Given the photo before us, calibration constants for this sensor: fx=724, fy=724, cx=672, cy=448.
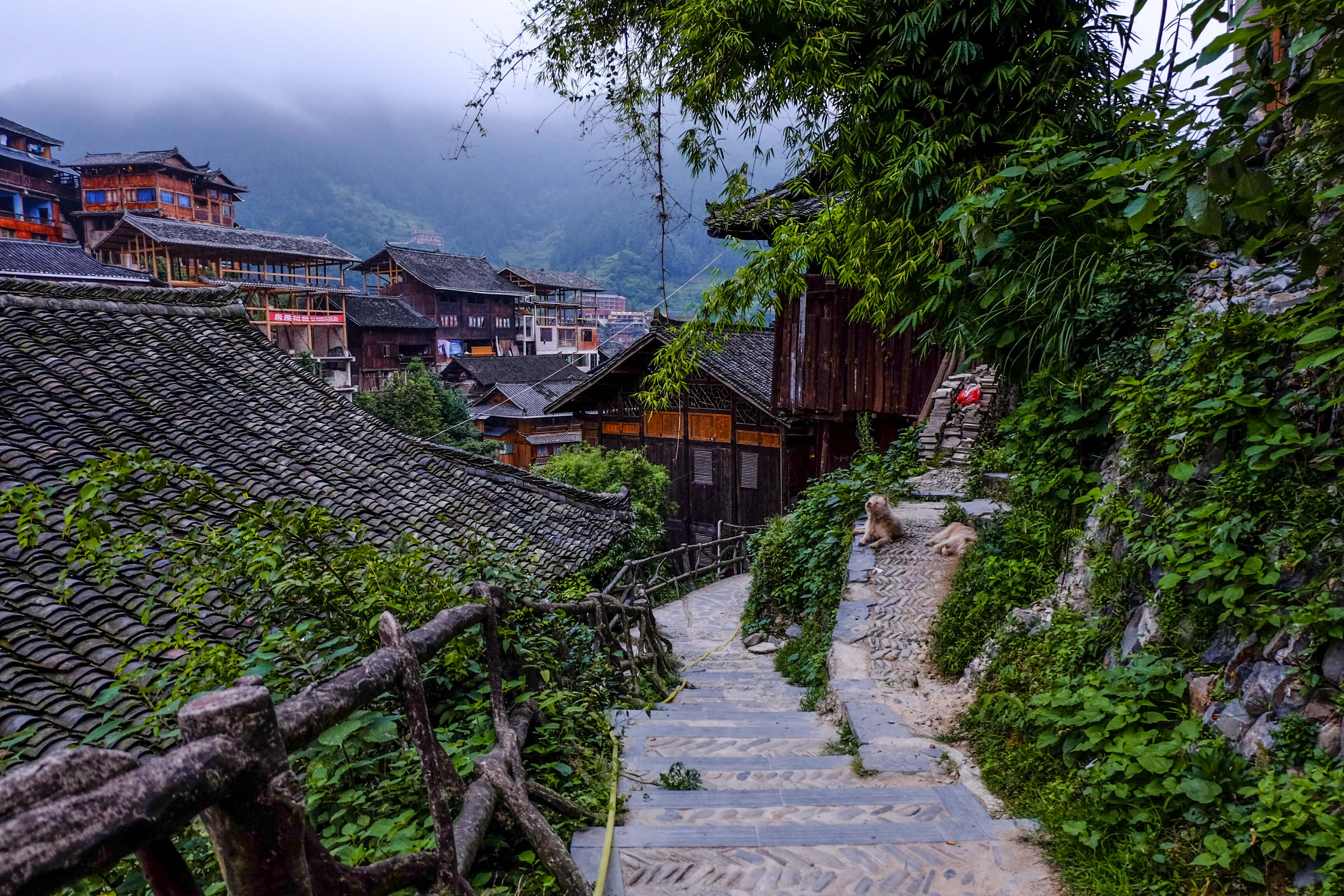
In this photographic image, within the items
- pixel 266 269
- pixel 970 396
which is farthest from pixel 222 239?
pixel 970 396

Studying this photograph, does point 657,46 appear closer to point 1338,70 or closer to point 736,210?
point 736,210

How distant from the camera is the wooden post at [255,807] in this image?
1.21 m

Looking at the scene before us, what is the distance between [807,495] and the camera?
402 inches

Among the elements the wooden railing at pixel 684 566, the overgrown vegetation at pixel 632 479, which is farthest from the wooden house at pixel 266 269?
the wooden railing at pixel 684 566

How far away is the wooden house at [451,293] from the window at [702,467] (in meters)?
20.4

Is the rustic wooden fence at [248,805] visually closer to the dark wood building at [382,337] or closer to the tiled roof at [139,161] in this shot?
the dark wood building at [382,337]

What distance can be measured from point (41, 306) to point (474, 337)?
31190 mm

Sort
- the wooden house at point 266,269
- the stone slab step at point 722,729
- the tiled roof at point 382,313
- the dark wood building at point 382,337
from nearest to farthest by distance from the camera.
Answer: the stone slab step at point 722,729 → the wooden house at point 266,269 → the tiled roof at point 382,313 → the dark wood building at point 382,337

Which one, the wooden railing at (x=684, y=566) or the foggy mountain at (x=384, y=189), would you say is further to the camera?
the foggy mountain at (x=384, y=189)

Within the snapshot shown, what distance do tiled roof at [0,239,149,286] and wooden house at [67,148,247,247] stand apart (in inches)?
276

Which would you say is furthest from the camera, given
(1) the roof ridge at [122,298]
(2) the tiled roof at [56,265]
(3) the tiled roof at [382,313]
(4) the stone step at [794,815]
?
(3) the tiled roof at [382,313]

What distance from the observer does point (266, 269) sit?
1166 inches

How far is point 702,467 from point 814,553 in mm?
9155

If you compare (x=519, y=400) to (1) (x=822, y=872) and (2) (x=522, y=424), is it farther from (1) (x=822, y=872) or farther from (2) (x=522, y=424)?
(1) (x=822, y=872)
